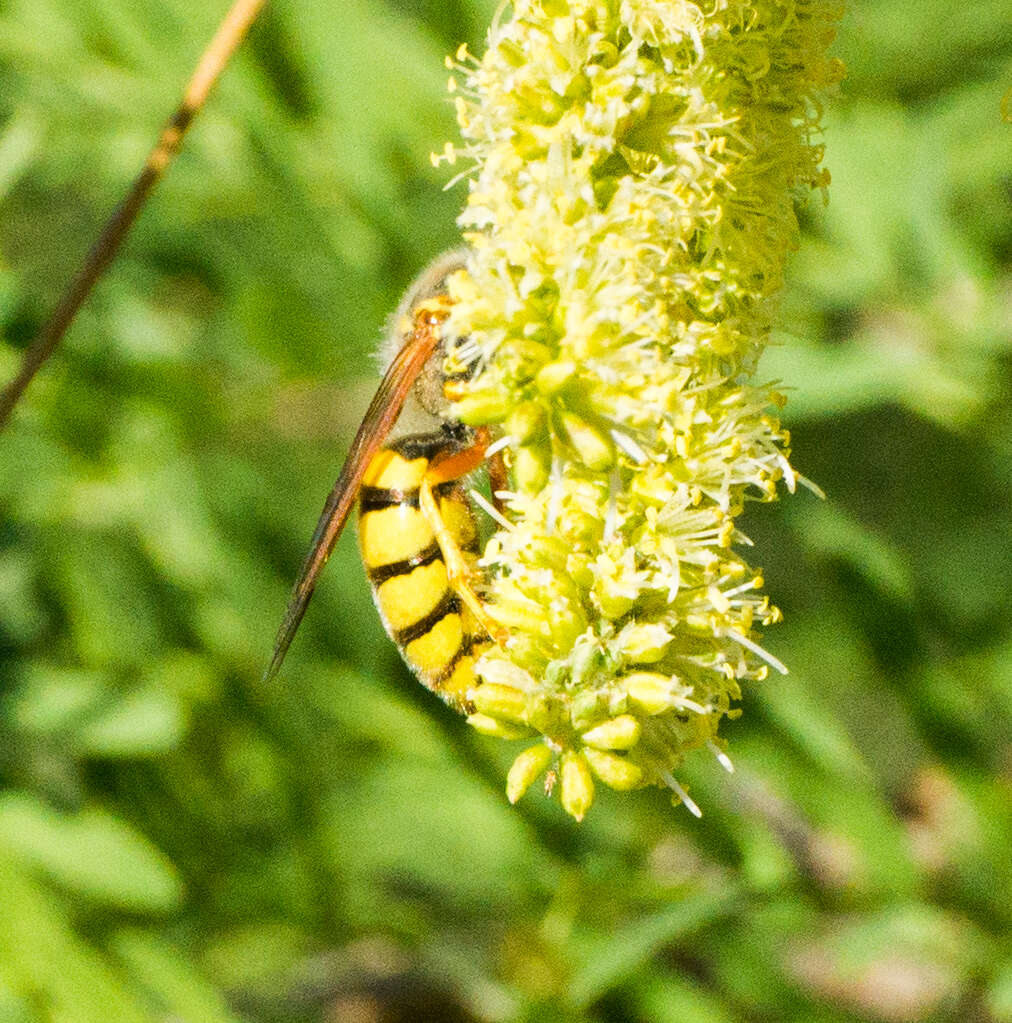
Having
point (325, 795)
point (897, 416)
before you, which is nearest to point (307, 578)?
point (325, 795)

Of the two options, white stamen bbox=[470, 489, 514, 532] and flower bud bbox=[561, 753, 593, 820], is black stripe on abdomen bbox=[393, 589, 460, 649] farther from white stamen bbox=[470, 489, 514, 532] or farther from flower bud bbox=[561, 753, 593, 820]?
flower bud bbox=[561, 753, 593, 820]

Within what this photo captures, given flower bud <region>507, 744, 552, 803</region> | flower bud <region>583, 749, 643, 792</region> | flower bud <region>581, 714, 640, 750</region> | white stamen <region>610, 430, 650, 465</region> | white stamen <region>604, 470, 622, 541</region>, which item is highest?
white stamen <region>610, 430, 650, 465</region>

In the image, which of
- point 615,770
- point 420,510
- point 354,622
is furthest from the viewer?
point 354,622

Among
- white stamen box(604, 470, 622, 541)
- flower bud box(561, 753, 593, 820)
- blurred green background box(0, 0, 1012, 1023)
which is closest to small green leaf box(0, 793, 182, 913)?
blurred green background box(0, 0, 1012, 1023)

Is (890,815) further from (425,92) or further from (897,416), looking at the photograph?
(425,92)

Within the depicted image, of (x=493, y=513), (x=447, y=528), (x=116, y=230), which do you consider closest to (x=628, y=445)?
(x=493, y=513)

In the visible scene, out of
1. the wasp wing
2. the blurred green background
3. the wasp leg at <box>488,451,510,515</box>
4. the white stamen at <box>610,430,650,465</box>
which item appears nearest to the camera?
the white stamen at <box>610,430,650,465</box>

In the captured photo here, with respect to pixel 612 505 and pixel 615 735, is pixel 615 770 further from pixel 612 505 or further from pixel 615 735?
pixel 612 505
